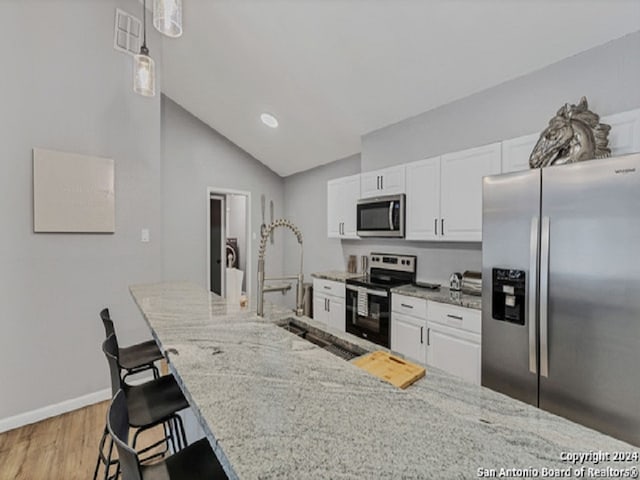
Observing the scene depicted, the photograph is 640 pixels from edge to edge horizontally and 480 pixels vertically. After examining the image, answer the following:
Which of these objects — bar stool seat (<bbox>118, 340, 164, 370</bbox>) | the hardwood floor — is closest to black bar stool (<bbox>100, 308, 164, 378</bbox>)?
bar stool seat (<bbox>118, 340, 164, 370</bbox>)

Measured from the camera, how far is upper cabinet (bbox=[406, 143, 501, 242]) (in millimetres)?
2494

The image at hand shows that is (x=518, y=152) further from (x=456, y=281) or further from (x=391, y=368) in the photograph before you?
(x=391, y=368)

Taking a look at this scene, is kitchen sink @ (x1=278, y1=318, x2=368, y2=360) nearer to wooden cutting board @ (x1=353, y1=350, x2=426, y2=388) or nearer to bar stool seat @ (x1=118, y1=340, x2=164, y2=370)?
wooden cutting board @ (x1=353, y1=350, x2=426, y2=388)

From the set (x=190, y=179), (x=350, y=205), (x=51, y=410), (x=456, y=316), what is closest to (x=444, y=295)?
(x=456, y=316)

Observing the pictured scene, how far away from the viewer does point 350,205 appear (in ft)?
12.4

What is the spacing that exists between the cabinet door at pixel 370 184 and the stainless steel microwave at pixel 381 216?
107 millimetres

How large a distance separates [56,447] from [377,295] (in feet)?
8.73

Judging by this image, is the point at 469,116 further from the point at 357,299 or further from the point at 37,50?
the point at 37,50

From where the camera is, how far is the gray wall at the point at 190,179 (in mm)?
4492

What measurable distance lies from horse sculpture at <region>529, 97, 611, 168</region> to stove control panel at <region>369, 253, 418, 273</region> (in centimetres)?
159

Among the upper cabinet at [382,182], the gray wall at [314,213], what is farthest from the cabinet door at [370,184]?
the gray wall at [314,213]

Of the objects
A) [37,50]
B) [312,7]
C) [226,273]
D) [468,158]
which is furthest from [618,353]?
[226,273]

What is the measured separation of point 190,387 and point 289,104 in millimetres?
3489

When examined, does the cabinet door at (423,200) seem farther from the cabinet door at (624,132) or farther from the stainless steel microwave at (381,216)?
the cabinet door at (624,132)
